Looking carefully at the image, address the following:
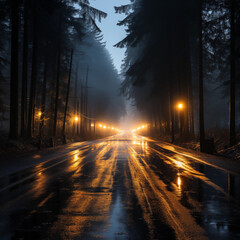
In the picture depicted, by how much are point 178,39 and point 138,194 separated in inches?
1023

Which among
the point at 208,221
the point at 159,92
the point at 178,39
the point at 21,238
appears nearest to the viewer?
the point at 21,238

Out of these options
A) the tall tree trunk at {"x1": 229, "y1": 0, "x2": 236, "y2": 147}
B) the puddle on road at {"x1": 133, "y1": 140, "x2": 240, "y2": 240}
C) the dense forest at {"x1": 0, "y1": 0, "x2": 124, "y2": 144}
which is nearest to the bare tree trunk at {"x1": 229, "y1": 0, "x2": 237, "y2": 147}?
the tall tree trunk at {"x1": 229, "y1": 0, "x2": 236, "y2": 147}

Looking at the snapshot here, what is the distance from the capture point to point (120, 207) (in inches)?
198

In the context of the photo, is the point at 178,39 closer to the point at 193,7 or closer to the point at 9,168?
the point at 193,7

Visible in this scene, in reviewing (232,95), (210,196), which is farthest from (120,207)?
(232,95)

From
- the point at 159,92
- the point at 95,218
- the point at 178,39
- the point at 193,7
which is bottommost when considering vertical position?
the point at 95,218

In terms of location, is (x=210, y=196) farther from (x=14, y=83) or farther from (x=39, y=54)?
(x=39, y=54)

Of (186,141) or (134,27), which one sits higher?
(134,27)

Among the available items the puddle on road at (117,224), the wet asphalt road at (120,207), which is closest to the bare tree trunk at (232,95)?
the wet asphalt road at (120,207)

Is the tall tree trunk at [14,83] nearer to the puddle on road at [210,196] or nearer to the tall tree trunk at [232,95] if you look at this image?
the puddle on road at [210,196]

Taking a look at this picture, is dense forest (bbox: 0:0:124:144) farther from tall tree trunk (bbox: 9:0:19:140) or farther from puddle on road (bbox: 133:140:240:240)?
puddle on road (bbox: 133:140:240:240)

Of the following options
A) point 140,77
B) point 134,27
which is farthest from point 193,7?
point 140,77

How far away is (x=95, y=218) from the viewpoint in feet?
14.3

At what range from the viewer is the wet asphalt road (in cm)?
376
